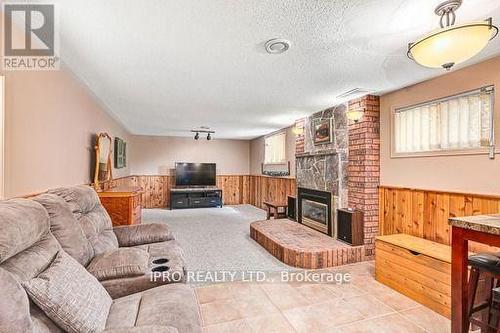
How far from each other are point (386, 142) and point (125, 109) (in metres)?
4.22

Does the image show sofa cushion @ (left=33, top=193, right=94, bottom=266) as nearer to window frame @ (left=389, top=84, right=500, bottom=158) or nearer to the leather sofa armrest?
the leather sofa armrest

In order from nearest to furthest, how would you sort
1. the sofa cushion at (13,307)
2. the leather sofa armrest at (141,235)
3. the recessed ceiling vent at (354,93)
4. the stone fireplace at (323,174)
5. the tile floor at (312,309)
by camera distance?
1. the sofa cushion at (13,307)
2. the tile floor at (312,309)
3. the leather sofa armrest at (141,235)
4. the recessed ceiling vent at (354,93)
5. the stone fireplace at (323,174)

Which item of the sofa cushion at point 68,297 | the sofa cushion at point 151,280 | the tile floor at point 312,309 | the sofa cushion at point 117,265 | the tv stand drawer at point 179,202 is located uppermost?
the sofa cushion at point 68,297

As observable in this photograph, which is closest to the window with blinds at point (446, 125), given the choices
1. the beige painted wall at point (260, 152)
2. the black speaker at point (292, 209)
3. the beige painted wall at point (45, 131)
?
the black speaker at point (292, 209)

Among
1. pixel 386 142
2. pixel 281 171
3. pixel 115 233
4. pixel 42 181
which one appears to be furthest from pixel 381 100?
pixel 42 181

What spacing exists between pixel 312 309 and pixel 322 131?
9.84 feet

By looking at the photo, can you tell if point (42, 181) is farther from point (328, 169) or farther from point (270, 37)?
point (328, 169)

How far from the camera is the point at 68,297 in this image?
3.62ft

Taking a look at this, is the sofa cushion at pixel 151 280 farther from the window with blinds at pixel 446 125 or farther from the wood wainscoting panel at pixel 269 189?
the wood wainscoting panel at pixel 269 189

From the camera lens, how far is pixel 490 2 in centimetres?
155

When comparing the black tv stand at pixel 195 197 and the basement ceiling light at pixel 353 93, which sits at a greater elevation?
the basement ceiling light at pixel 353 93

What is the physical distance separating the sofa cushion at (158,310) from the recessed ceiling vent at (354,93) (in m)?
3.02

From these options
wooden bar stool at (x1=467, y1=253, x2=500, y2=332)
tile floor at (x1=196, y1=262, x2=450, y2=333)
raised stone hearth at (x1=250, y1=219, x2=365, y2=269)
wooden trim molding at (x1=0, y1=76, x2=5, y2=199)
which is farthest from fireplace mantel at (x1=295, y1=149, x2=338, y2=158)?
wooden trim molding at (x1=0, y1=76, x2=5, y2=199)

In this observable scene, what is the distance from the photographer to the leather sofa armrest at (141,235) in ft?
8.35
